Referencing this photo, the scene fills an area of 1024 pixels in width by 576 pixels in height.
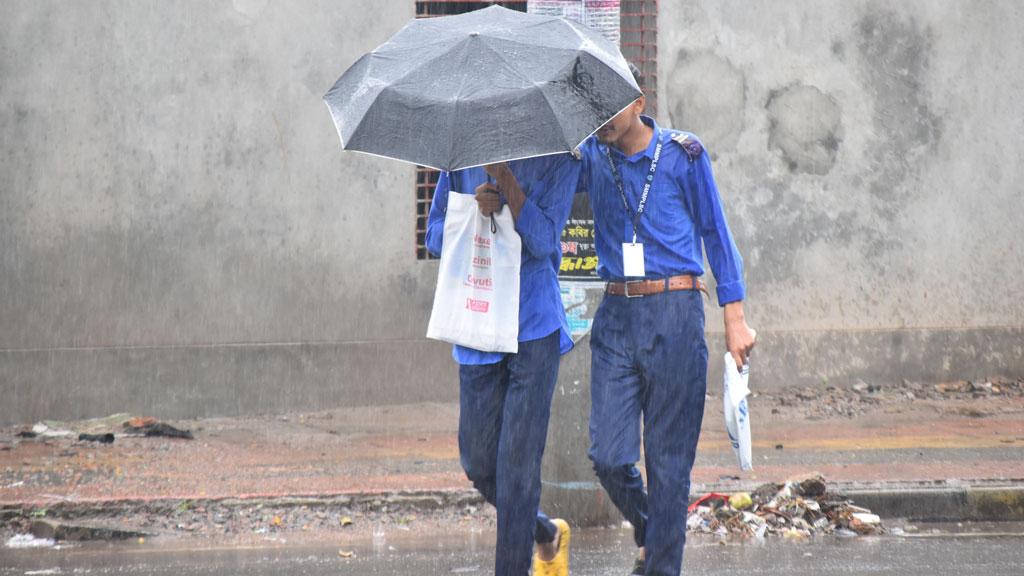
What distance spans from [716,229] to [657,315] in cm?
40

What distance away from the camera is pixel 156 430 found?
9.23 m

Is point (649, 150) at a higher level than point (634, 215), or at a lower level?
higher

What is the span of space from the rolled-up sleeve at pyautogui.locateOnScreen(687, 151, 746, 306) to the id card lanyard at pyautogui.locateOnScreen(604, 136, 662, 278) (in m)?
0.15

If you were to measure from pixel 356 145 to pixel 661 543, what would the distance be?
1842mm

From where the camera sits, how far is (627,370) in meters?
4.79

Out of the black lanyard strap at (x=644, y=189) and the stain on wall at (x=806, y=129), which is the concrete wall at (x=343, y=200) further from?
the black lanyard strap at (x=644, y=189)

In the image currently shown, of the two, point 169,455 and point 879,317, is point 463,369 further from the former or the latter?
point 879,317

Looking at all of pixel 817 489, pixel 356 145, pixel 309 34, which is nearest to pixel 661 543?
pixel 356 145

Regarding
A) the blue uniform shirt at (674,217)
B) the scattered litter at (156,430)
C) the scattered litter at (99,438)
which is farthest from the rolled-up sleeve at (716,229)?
the scattered litter at (99,438)

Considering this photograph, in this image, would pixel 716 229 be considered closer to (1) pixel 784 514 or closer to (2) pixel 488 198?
(2) pixel 488 198

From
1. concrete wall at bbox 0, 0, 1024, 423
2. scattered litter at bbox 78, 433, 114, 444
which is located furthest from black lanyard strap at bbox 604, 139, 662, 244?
scattered litter at bbox 78, 433, 114, 444

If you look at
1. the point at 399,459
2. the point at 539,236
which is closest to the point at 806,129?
the point at 399,459

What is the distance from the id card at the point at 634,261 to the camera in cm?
473

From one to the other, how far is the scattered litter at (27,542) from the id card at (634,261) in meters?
3.65
